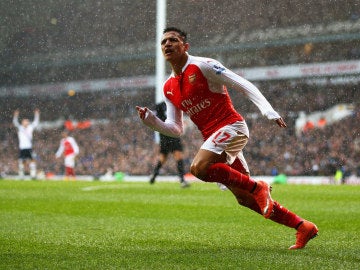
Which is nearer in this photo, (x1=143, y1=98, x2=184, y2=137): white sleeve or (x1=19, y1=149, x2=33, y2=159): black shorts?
(x1=143, y1=98, x2=184, y2=137): white sleeve

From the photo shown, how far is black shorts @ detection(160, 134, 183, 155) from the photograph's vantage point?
13656 mm

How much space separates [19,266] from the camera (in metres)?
4.02

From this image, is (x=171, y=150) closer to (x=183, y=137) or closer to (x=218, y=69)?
(x=218, y=69)

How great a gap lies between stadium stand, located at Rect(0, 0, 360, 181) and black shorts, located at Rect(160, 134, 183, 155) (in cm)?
851

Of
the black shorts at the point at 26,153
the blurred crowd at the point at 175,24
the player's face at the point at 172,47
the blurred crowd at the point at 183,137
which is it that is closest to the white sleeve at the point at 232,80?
the player's face at the point at 172,47

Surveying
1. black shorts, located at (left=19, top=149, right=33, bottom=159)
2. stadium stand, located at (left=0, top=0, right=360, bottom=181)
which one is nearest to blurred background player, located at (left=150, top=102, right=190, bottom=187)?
black shorts, located at (left=19, top=149, right=33, bottom=159)

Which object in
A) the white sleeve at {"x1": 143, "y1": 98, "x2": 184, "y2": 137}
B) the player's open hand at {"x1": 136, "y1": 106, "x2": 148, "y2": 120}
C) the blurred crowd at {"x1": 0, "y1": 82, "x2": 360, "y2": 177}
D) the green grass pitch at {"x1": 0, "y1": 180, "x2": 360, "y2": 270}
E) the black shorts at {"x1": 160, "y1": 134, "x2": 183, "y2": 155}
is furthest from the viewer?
the blurred crowd at {"x1": 0, "y1": 82, "x2": 360, "y2": 177}

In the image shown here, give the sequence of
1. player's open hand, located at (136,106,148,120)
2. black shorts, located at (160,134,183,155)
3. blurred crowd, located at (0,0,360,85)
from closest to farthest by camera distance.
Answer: player's open hand, located at (136,106,148,120) → black shorts, located at (160,134,183,155) → blurred crowd, located at (0,0,360,85)

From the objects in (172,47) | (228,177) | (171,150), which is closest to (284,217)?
(228,177)

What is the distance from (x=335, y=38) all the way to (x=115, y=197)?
A: 1791cm

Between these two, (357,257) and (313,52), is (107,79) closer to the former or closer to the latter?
(313,52)

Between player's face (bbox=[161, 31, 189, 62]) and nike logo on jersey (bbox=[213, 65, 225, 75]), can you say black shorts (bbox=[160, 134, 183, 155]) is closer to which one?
player's face (bbox=[161, 31, 189, 62])

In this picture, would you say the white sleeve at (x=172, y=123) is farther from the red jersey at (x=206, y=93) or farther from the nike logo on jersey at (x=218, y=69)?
the nike logo on jersey at (x=218, y=69)

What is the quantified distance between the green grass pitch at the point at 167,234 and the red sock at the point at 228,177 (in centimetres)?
47
